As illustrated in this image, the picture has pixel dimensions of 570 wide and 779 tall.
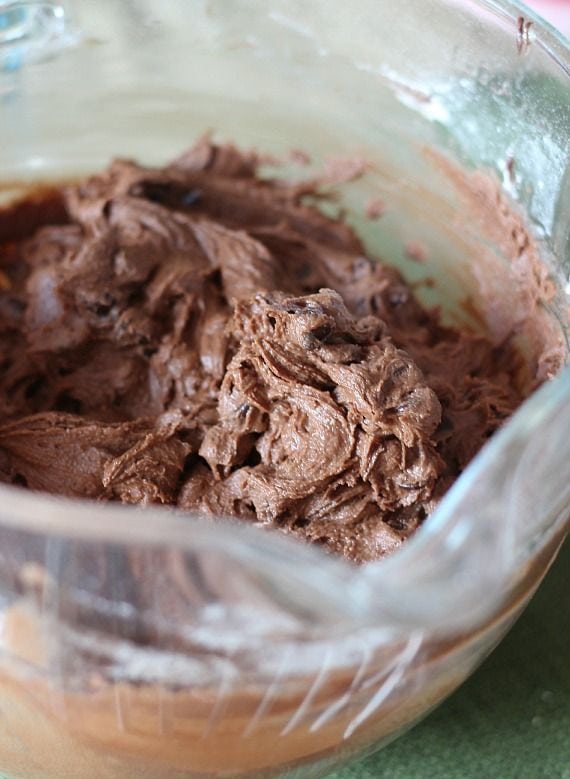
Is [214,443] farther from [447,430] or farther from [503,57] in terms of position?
[503,57]

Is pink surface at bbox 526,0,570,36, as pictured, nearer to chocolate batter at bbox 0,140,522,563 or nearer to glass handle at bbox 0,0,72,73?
chocolate batter at bbox 0,140,522,563

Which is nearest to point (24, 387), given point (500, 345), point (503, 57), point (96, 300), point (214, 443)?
point (96, 300)

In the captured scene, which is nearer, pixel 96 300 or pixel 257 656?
pixel 257 656

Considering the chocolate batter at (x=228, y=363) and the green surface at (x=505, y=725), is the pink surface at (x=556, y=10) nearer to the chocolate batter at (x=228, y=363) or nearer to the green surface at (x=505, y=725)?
the chocolate batter at (x=228, y=363)

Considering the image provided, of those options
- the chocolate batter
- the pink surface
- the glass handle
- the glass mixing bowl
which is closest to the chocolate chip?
the chocolate batter

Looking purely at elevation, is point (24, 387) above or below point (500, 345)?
below

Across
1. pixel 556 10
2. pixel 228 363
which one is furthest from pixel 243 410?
pixel 556 10

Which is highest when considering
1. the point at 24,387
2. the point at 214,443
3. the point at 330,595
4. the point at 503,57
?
the point at 503,57

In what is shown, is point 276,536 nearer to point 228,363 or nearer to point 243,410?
point 243,410
